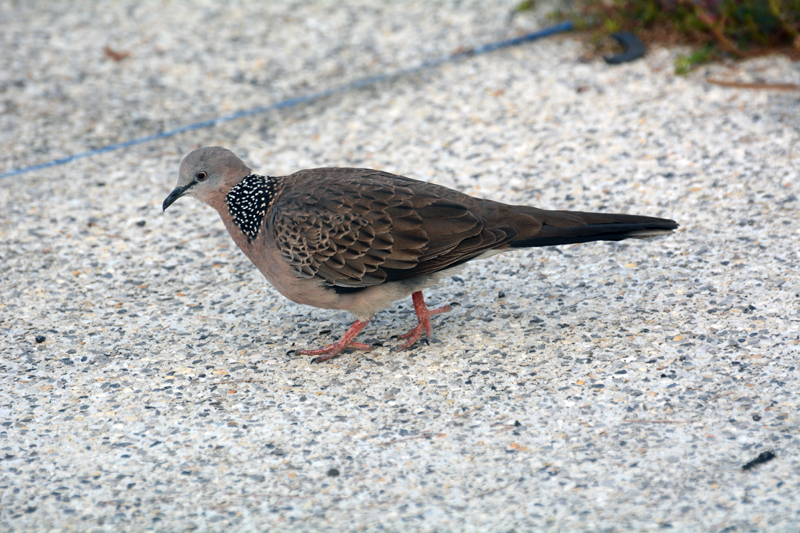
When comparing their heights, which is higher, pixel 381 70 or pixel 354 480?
pixel 381 70

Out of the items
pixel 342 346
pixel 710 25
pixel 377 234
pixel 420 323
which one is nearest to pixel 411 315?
pixel 420 323

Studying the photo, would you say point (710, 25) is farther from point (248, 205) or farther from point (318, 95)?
point (248, 205)

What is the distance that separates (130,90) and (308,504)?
4.64 m

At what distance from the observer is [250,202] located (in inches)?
157

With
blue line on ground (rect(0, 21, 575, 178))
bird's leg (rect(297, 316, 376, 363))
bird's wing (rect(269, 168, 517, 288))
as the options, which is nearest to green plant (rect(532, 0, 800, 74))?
blue line on ground (rect(0, 21, 575, 178))

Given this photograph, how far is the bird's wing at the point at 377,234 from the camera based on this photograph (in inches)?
146

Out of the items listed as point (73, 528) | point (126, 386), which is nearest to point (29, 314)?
point (126, 386)

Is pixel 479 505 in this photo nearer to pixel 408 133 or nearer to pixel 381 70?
pixel 408 133

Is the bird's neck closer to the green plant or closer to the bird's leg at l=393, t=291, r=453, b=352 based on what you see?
the bird's leg at l=393, t=291, r=453, b=352

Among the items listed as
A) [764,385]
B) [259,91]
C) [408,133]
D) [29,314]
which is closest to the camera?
[764,385]

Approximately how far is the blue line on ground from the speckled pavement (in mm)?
86

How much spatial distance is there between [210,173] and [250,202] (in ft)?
0.92

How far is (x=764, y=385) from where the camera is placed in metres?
3.44

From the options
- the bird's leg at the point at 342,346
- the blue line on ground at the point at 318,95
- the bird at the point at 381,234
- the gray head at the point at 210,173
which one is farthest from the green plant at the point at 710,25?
the gray head at the point at 210,173
